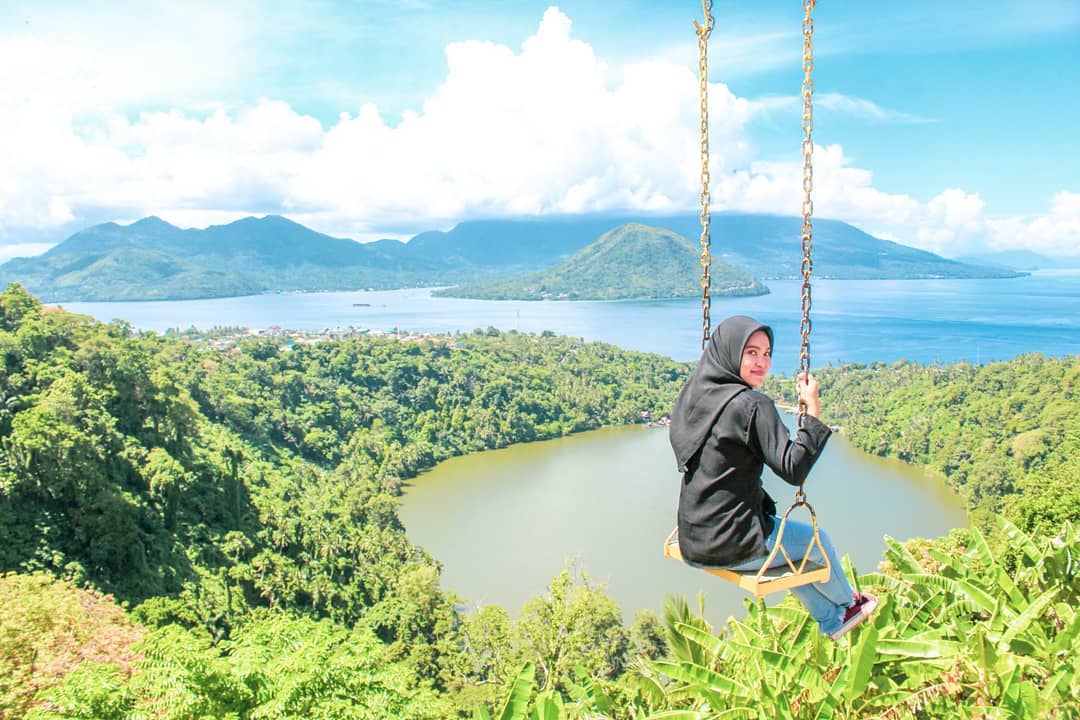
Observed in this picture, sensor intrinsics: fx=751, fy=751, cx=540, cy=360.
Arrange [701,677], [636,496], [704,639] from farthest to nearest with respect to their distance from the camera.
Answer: [636,496] → [704,639] → [701,677]

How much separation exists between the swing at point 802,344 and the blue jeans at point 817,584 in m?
0.02

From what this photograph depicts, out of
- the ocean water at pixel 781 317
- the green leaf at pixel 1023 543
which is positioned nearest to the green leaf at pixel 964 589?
the green leaf at pixel 1023 543

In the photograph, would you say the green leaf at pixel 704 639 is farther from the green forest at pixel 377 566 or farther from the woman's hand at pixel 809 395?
the woman's hand at pixel 809 395

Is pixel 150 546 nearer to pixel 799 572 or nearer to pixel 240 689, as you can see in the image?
pixel 240 689

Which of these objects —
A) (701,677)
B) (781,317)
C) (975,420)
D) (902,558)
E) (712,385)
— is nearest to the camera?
(712,385)

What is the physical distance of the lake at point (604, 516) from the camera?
1612cm

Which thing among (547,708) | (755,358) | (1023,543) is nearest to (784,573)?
(755,358)

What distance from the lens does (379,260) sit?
154125 millimetres

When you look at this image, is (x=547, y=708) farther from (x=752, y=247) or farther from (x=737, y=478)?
(x=752, y=247)

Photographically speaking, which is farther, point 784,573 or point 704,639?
point 704,639

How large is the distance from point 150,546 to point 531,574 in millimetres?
7801

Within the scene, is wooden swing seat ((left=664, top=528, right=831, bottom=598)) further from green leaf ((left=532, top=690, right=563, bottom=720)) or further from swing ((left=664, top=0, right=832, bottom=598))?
green leaf ((left=532, top=690, right=563, bottom=720))

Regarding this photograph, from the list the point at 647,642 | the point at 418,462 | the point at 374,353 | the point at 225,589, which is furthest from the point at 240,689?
the point at 374,353

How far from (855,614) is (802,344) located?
0.78 m
